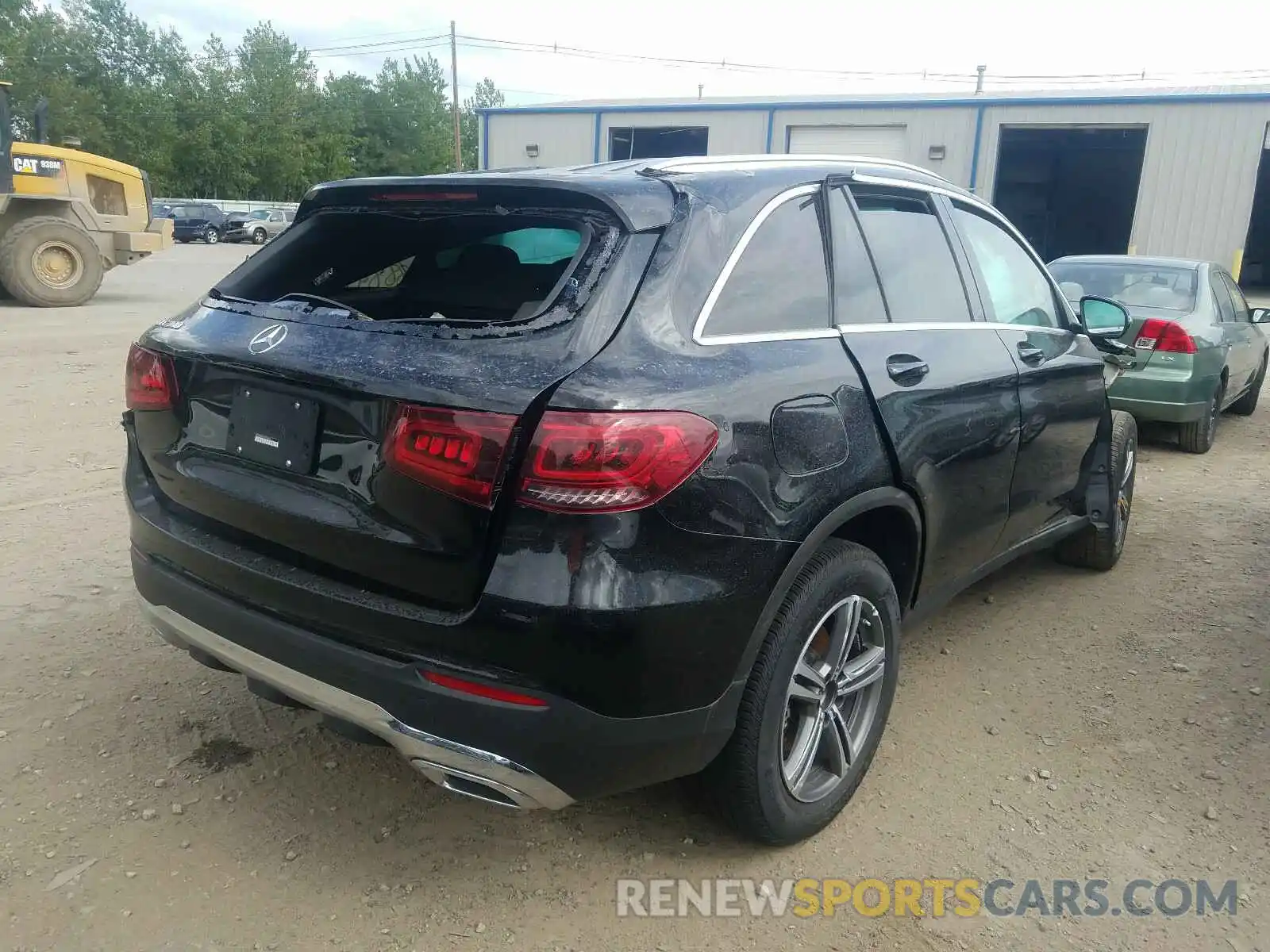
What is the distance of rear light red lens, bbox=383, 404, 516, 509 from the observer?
2029 mm

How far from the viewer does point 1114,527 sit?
4.56 meters

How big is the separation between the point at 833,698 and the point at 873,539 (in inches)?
19.4

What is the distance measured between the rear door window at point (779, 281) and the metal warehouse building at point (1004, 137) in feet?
54.8

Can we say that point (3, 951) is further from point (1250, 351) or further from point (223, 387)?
point (1250, 351)

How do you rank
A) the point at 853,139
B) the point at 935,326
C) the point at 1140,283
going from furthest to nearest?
1. the point at 853,139
2. the point at 1140,283
3. the point at 935,326

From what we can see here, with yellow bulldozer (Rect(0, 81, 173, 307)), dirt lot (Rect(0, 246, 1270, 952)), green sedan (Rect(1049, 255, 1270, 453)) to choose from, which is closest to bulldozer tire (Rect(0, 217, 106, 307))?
yellow bulldozer (Rect(0, 81, 173, 307))

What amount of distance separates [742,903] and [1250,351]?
26.3 ft

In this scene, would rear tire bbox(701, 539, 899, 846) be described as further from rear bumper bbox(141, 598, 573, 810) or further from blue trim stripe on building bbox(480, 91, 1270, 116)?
blue trim stripe on building bbox(480, 91, 1270, 116)

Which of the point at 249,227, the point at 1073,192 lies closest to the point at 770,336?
the point at 1073,192

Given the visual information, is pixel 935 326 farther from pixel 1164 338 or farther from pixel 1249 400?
pixel 1249 400

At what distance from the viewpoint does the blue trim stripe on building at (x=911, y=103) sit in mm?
21922

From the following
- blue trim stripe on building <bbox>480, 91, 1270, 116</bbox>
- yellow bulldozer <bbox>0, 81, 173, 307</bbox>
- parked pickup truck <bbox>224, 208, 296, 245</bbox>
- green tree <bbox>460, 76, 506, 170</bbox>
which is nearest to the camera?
yellow bulldozer <bbox>0, 81, 173, 307</bbox>

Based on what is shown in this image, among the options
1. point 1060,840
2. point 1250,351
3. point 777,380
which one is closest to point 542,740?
point 777,380

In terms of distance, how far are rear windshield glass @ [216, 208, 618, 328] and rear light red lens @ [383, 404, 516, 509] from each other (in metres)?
0.68
